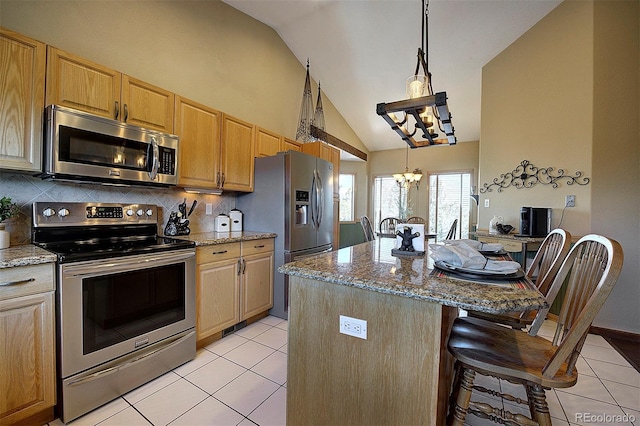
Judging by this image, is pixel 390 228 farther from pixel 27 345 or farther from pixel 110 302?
pixel 27 345

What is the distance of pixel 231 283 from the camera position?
2.51 metres

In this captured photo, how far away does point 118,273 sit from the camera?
1688mm

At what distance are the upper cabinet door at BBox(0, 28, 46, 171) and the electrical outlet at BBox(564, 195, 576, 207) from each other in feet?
15.0

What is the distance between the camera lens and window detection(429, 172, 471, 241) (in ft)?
19.8

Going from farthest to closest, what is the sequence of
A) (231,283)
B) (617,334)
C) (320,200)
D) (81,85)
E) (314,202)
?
(320,200) → (314,202) → (617,334) → (231,283) → (81,85)

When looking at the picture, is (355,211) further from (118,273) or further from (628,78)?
(118,273)

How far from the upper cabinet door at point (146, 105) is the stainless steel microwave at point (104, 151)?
0.43 ft

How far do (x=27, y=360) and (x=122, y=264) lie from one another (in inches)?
23.5

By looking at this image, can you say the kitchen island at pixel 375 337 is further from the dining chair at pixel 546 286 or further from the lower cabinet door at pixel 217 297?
the lower cabinet door at pixel 217 297

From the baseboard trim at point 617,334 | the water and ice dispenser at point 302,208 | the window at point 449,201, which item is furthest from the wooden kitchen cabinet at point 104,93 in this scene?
the window at point 449,201

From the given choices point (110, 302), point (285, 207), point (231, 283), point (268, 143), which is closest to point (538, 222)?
point (285, 207)

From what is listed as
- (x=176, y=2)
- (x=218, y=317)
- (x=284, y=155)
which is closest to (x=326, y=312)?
(x=218, y=317)

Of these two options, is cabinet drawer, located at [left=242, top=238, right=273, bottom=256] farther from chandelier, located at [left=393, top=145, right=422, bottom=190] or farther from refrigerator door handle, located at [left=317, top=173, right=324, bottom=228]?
chandelier, located at [left=393, top=145, right=422, bottom=190]

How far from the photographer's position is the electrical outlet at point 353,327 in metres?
1.11
